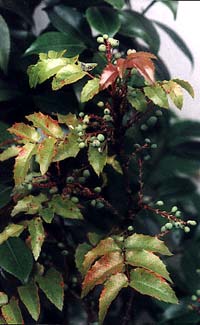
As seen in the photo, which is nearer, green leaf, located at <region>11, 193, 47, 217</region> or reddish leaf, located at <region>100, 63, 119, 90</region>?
reddish leaf, located at <region>100, 63, 119, 90</region>

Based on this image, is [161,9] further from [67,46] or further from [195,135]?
[67,46]

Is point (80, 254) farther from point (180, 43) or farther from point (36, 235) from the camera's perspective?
point (180, 43)

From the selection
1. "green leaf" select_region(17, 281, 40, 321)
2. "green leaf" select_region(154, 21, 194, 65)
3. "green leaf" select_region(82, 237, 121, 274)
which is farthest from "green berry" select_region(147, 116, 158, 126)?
"green leaf" select_region(154, 21, 194, 65)

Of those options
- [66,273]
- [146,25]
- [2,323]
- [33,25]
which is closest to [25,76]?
[33,25]

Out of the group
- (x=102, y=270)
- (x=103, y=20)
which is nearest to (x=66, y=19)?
(x=103, y=20)

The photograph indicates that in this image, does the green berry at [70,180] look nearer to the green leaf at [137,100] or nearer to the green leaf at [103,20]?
the green leaf at [137,100]

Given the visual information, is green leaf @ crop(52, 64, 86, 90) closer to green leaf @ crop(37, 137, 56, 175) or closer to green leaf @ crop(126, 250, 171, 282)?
green leaf @ crop(37, 137, 56, 175)
